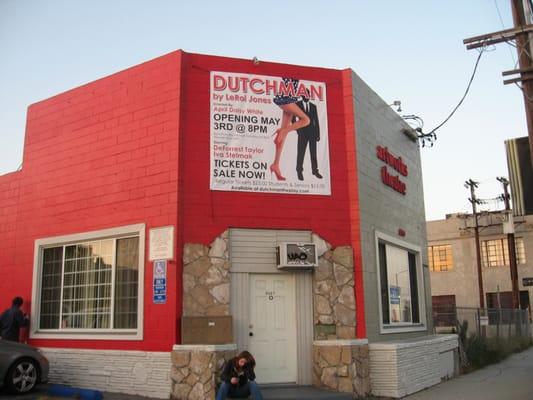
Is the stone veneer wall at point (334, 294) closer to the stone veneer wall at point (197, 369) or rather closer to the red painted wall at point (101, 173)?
the stone veneer wall at point (197, 369)

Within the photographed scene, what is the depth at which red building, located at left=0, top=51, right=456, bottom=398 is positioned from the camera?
1041 centimetres

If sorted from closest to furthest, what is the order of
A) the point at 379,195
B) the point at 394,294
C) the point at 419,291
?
the point at 379,195, the point at 394,294, the point at 419,291

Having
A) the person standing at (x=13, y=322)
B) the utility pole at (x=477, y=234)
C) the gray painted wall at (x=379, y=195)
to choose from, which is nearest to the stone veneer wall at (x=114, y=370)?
the person standing at (x=13, y=322)

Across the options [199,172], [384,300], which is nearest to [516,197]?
[384,300]

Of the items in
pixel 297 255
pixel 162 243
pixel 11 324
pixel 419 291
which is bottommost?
pixel 11 324

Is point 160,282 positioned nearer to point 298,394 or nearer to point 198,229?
point 198,229

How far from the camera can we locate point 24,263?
12.9 meters

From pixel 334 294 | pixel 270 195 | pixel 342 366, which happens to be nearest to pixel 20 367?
pixel 270 195

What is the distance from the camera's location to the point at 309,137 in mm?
11695

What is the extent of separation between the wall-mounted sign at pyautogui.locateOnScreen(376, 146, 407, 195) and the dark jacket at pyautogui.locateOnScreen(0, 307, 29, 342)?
28.7ft

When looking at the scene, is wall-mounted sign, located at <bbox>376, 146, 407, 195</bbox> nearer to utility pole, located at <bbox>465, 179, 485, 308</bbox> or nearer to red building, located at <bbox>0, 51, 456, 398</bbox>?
red building, located at <bbox>0, 51, 456, 398</bbox>

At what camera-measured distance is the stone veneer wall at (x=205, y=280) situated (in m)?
10.2

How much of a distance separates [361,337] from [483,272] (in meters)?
31.1

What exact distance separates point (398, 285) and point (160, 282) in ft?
21.1
